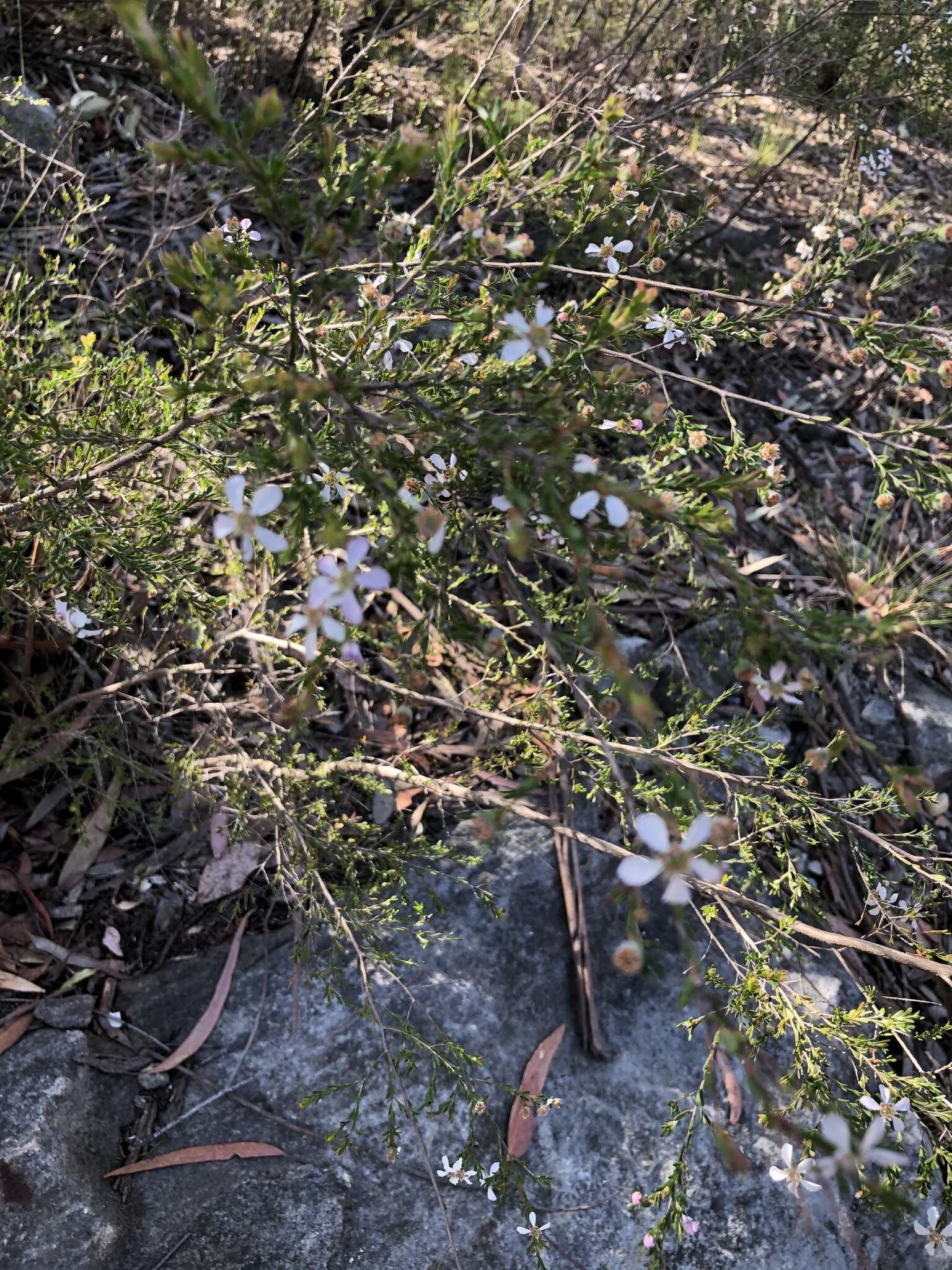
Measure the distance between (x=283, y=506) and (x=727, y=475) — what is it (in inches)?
25.6

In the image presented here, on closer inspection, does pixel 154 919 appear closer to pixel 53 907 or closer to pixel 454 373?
pixel 53 907

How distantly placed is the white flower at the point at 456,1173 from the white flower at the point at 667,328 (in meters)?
1.76

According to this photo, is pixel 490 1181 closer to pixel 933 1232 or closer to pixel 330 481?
pixel 933 1232

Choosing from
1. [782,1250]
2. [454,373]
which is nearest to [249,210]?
[454,373]

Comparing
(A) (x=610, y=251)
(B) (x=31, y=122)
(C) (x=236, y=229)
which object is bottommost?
(B) (x=31, y=122)

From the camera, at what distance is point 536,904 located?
265 centimetres

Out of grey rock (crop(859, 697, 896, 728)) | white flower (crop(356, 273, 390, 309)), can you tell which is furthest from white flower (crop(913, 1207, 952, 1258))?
white flower (crop(356, 273, 390, 309))

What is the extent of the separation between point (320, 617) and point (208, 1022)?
1.54m

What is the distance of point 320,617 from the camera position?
48.1 inches

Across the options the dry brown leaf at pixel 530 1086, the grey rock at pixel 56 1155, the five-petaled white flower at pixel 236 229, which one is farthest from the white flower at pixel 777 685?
the grey rock at pixel 56 1155

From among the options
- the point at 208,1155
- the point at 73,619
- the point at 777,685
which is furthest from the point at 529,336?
the point at 208,1155

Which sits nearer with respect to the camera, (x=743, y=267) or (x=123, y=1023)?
(x=123, y=1023)

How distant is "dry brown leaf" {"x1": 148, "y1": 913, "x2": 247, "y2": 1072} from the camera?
2.24 meters

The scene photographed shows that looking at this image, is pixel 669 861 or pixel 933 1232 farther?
pixel 933 1232
